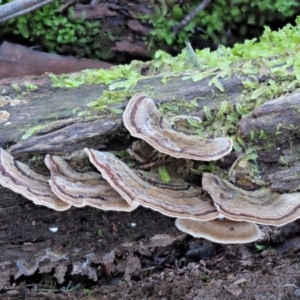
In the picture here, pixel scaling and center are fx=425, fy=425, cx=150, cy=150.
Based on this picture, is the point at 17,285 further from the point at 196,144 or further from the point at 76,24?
the point at 76,24

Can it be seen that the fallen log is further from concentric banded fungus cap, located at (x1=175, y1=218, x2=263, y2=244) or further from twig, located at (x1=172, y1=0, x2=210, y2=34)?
twig, located at (x1=172, y1=0, x2=210, y2=34)

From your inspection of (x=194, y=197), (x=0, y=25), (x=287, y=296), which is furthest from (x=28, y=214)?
(x=0, y=25)

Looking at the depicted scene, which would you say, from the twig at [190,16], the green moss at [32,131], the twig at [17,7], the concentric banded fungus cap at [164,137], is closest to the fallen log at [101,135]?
the green moss at [32,131]

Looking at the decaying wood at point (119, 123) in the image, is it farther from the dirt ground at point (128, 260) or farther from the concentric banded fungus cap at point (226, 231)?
the dirt ground at point (128, 260)

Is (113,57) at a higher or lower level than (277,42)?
lower

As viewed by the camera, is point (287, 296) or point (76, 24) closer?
point (287, 296)
